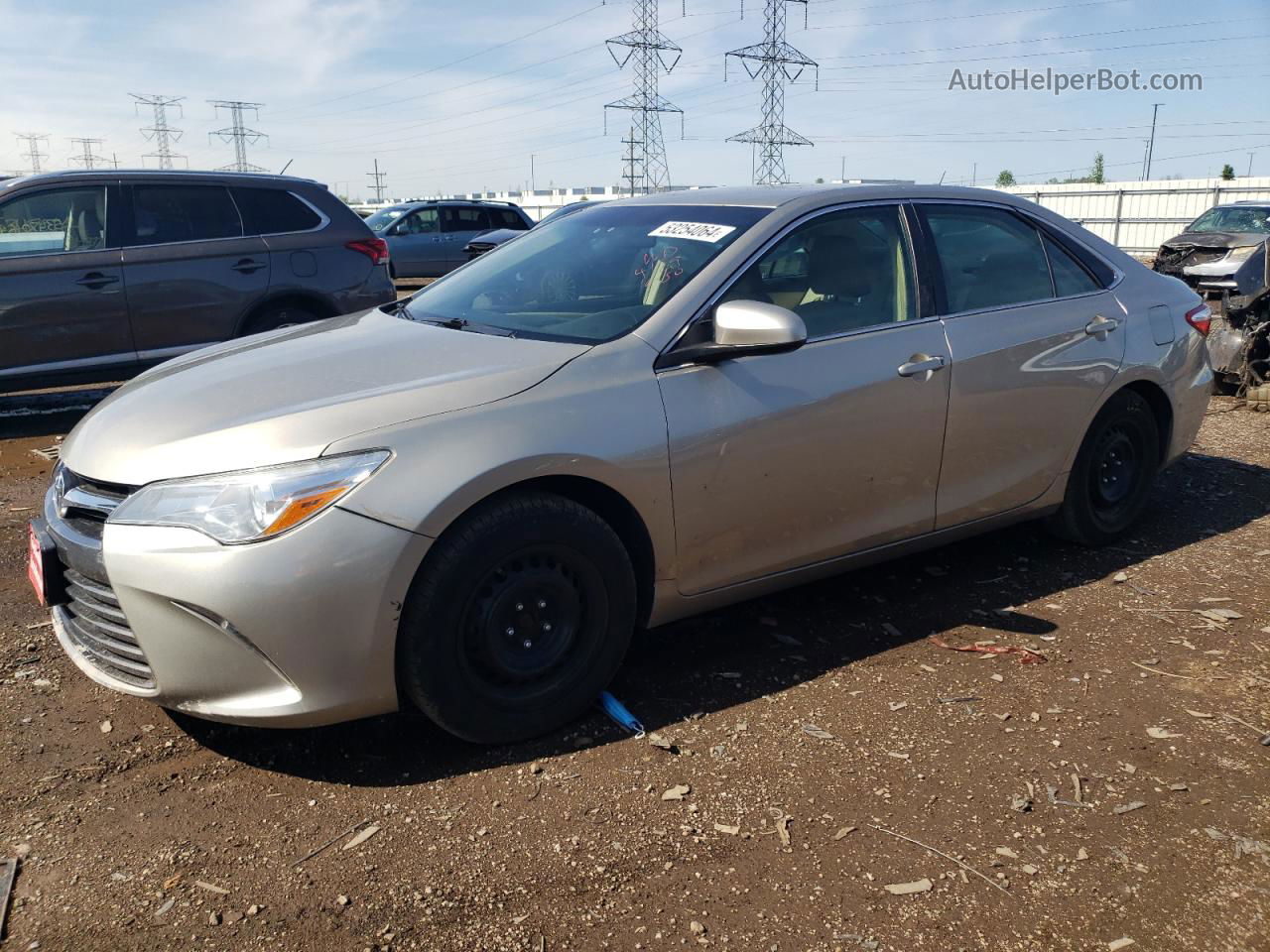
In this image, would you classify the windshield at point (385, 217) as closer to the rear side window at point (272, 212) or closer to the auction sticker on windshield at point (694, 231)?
the rear side window at point (272, 212)

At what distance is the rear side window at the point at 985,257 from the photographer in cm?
421

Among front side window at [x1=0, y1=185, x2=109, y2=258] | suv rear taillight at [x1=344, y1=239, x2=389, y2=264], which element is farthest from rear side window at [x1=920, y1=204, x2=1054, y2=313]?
front side window at [x1=0, y1=185, x2=109, y2=258]

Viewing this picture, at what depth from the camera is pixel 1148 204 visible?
33594 millimetres

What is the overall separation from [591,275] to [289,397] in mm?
1314

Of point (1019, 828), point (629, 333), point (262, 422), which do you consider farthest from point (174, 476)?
point (1019, 828)

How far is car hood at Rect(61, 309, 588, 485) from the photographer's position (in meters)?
2.83

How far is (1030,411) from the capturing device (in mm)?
4344

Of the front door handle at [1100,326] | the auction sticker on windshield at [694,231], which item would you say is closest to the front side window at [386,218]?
→ the auction sticker on windshield at [694,231]

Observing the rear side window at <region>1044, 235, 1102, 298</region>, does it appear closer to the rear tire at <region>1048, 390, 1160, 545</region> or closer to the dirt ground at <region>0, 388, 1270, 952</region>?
the rear tire at <region>1048, 390, 1160, 545</region>

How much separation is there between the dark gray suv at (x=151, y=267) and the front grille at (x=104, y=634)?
200 inches

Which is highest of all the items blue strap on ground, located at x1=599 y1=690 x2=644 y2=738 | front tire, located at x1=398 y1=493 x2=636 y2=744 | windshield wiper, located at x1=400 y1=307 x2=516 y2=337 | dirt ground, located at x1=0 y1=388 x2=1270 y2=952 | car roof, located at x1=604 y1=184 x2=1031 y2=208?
car roof, located at x1=604 y1=184 x2=1031 y2=208

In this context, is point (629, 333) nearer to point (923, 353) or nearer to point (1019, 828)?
point (923, 353)

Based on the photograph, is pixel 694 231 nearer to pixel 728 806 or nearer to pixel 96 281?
pixel 728 806

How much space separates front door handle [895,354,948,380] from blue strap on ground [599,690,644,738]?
1580 millimetres
